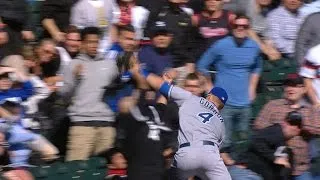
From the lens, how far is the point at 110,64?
1235cm

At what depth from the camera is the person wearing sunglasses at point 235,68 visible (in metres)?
13.5

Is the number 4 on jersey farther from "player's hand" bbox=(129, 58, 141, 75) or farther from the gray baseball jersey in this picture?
"player's hand" bbox=(129, 58, 141, 75)

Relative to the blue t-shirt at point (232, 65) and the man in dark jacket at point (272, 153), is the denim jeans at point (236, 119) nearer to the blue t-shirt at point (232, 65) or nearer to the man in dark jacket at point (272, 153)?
the blue t-shirt at point (232, 65)

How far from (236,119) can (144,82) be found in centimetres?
190

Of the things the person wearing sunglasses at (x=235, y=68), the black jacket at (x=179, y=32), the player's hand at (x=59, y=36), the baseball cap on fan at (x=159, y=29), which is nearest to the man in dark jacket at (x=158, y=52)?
the baseball cap on fan at (x=159, y=29)

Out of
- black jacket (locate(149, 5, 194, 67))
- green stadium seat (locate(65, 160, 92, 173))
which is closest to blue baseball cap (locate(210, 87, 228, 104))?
black jacket (locate(149, 5, 194, 67))

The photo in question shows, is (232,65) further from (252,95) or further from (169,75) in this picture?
(169,75)

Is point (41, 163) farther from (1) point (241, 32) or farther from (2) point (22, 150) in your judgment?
(1) point (241, 32)

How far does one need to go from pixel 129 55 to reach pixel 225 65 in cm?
187

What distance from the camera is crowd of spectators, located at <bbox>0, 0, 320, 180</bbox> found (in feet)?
38.5

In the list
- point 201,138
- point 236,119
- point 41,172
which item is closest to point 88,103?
point 41,172

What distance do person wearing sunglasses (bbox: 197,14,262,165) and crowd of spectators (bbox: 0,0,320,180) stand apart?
1 cm

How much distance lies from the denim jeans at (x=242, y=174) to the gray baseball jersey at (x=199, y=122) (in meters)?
0.38

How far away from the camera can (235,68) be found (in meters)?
13.6
